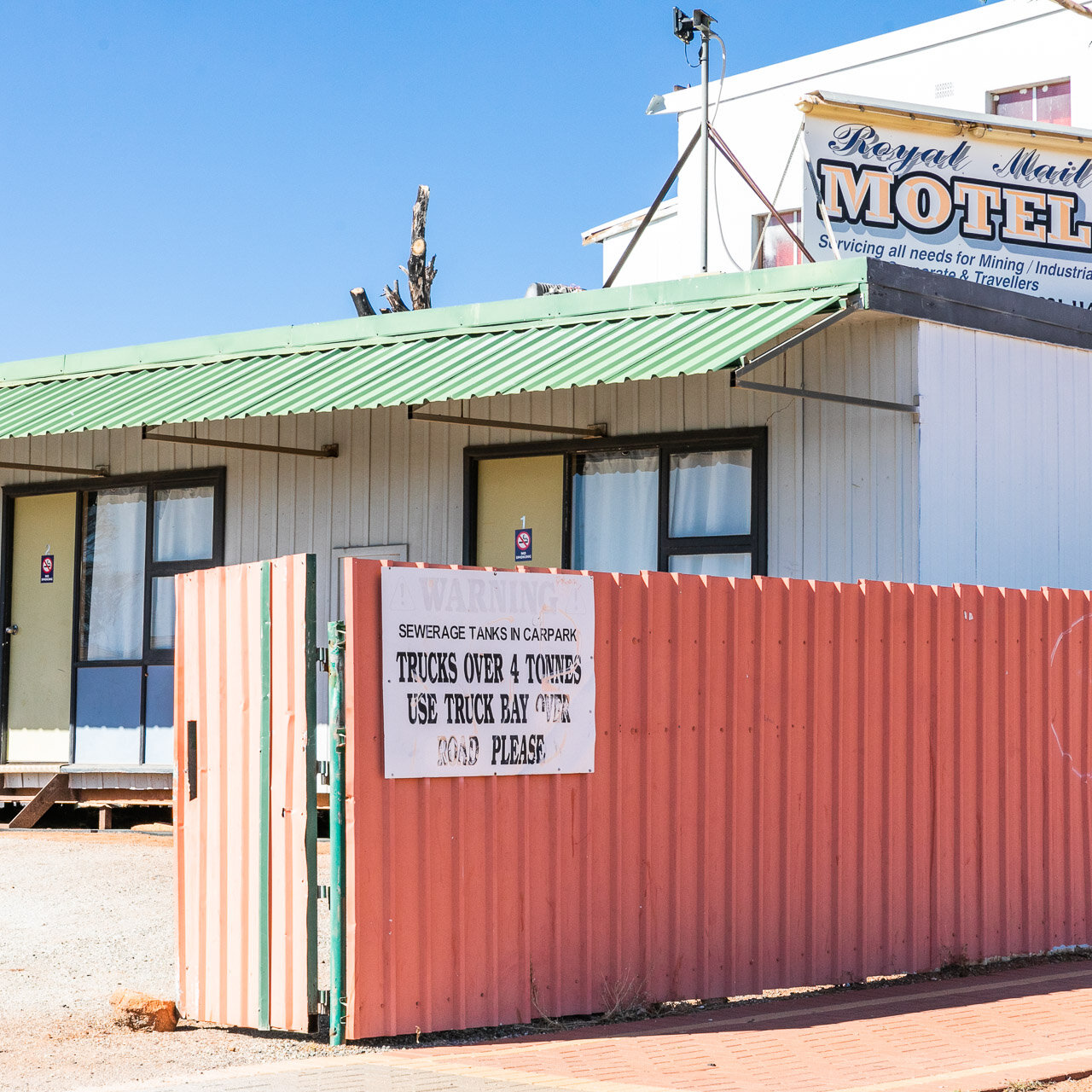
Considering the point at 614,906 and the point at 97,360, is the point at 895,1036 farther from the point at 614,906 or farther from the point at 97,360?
the point at 97,360

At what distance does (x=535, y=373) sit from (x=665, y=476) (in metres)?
1.54

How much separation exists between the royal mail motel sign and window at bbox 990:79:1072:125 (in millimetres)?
13933

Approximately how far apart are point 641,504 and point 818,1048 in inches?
208

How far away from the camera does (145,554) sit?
42.3 feet

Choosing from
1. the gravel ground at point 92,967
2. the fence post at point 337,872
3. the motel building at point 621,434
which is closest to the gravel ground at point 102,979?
the gravel ground at point 92,967

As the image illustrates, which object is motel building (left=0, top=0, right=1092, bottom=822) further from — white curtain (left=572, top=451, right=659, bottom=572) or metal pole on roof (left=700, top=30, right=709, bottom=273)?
metal pole on roof (left=700, top=30, right=709, bottom=273)

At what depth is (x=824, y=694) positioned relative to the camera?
288 inches

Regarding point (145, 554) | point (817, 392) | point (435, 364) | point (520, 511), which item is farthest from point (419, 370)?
point (145, 554)

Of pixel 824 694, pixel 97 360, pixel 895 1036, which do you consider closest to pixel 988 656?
pixel 824 694

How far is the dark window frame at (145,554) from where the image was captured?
1266 cm

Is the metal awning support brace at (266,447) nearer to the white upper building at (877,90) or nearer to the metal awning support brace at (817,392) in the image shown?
the metal awning support brace at (817,392)

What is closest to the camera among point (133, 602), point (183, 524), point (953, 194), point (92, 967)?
point (92, 967)

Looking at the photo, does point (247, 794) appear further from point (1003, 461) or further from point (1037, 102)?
point (1037, 102)

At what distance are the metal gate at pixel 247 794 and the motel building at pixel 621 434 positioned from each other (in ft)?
10.9
